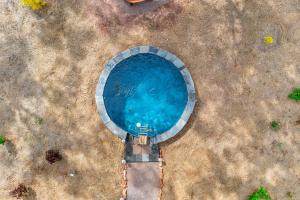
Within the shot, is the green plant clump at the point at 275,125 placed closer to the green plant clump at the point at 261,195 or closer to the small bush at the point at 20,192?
the green plant clump at the point at 261,195

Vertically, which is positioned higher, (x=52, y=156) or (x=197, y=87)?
(x=197, y=87)

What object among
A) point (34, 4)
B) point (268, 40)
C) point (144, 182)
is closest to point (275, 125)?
point (268, 40)

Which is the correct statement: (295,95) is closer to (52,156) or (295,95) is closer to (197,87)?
(197,87)

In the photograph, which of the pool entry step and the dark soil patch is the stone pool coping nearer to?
the pool entry step

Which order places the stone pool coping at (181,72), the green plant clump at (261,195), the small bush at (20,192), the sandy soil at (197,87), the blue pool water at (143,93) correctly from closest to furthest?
1. the green plant clump at (261,195)
2. the stone pool coping at (181,72)
3. the sandy soil at (197,87)
4. the small bush at (20,192)
5. the blue pool water at (143,93)

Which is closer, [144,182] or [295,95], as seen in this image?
[144,182]

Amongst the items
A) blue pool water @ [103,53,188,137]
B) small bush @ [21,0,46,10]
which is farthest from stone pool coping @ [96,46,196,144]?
small bush @ [21,0,46,10]

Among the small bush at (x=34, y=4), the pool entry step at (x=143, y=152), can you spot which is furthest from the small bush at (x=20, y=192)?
the small bush at (x=34, y=4)
